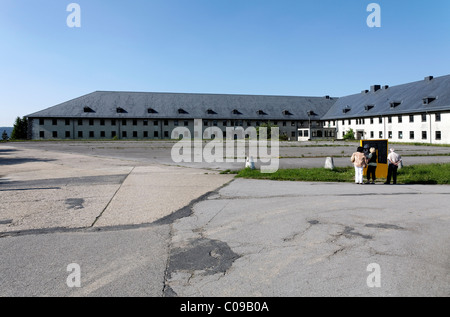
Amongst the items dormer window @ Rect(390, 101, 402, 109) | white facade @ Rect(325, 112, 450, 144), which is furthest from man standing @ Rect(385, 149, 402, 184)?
dormer window @ Rect(390, 101, 402, 109)

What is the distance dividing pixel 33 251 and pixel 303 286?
415cm

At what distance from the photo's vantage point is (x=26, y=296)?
380 centimetres

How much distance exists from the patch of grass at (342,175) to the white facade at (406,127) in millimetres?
42946

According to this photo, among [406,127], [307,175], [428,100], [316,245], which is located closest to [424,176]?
[307,175]

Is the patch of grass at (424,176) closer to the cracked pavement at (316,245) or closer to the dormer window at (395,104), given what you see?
the cracked pavement at (316,245)

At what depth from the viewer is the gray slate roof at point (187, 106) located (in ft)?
245

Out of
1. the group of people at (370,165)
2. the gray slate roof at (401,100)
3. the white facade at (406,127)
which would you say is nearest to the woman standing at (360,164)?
the group of people at (370,165)

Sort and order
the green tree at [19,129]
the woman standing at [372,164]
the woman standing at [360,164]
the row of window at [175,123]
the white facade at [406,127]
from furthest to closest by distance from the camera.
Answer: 1. the green tree at [19,129]
2. the row of window at [175,123]
3. the white facade at [406,127]
4. the woman standing at [372,164]
5. the woman standing at [360,164]

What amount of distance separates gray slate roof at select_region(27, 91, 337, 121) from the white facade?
1439cm

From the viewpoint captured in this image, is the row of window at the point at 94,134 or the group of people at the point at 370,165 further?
the row of window at the point at 94,134

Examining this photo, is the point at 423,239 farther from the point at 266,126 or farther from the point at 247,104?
the point at 247,104

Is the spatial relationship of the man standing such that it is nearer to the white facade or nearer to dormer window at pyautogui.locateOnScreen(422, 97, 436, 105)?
the white facade

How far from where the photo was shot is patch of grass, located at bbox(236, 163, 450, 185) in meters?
14.0

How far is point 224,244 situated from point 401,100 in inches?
2640
